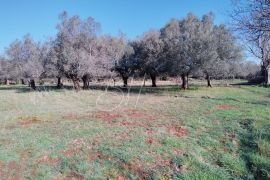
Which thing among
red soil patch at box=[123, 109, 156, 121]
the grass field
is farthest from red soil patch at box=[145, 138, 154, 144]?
red soil patch at box=[123, 109, 156, 121]

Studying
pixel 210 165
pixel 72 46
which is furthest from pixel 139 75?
pixel 210 165

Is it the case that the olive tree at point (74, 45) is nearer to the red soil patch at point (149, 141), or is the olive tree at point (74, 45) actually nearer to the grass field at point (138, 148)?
the grass field at point (138, 148)

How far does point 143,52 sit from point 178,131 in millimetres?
30417

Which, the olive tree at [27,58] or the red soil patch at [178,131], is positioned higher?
the olive tree at [27,58]

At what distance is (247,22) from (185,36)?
16.6m

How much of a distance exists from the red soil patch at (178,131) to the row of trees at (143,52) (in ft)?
63.9

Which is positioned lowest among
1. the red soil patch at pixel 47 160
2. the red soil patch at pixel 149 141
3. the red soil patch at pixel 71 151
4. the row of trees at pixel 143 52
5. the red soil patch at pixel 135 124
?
the red soil patch at pixel 47 160

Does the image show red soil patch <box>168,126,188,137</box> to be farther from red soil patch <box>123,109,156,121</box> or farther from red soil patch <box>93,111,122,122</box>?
red soil patch <box>93,111,122,122</box>

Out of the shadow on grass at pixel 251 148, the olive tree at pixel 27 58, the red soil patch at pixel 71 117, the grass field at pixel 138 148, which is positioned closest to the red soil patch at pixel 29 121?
the grass field at pixel 138 148

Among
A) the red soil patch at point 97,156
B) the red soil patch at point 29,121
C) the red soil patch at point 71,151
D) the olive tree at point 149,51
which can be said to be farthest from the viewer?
the olive tree at point 149,51

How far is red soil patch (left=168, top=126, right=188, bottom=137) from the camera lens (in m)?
10.6

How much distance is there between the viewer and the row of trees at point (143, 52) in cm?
3092

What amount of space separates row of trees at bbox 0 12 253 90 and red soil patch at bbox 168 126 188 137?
19.5 metres

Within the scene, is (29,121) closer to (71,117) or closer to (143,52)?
(71,117)
